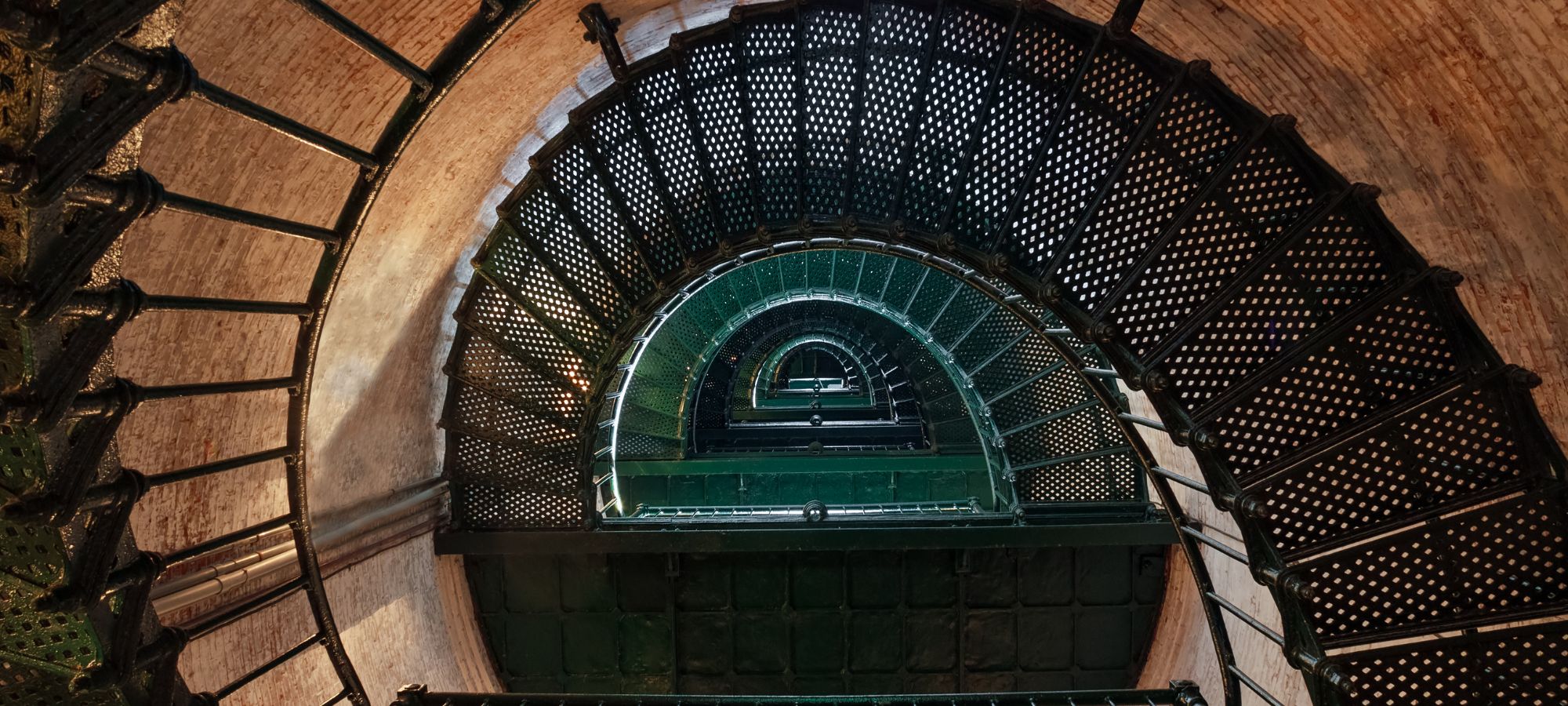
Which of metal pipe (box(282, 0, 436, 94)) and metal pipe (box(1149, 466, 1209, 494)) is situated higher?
metal pipe (box(282, 0, 436, 94))

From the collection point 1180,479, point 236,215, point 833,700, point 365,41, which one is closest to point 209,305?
point 236,215

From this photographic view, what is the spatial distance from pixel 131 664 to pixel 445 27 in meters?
3.86

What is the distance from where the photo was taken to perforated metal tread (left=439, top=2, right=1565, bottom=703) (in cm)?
389

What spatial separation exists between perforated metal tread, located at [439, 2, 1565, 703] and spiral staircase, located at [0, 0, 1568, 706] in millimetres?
17

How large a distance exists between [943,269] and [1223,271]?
2072 mm

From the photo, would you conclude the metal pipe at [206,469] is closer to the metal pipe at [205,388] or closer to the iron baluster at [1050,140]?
the metal pipe at [205,388]

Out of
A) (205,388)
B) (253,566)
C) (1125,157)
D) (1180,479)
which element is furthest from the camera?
(253,566)

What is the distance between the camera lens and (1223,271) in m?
4.23

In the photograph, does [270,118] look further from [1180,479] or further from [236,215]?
[1180,479]

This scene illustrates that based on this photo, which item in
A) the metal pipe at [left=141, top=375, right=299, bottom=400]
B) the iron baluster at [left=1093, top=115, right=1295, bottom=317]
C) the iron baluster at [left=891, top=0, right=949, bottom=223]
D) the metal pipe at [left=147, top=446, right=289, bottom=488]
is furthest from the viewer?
the iron baluster at [left=891, top=0, right=949, bottom=223]

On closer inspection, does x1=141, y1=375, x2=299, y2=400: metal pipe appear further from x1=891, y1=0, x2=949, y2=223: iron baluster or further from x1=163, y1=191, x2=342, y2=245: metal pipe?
x1=891, y1=0, x2=949, y2=223: iron baluster

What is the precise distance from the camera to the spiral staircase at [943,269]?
8.86 feet

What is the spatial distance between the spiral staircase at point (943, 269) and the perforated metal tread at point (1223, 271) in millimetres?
17

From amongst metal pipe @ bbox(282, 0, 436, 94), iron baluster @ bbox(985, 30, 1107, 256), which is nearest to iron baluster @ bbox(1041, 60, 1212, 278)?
iron baluster @ bbox(985, 30, 1107, 256)
